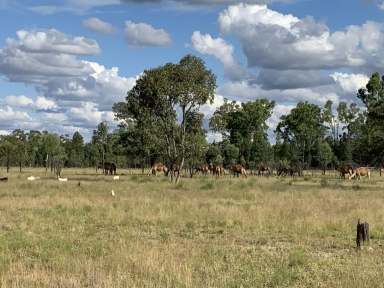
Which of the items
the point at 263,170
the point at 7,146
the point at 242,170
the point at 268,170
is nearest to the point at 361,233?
the point at 242,170

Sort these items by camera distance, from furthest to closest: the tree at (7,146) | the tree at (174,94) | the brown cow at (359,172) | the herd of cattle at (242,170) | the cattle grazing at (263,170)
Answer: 1. the tree at (7,146)
2. the cattle grazing at (263,170)
3. the herd of cattle at (242,170)
4. the brown cow at (359,172)
5. the tree at (174,94)

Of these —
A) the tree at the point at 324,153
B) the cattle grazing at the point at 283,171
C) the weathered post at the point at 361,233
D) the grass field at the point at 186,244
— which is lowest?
the grass field at the point at 186,244

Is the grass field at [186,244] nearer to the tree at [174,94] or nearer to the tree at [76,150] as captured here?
the tree at [174,94]

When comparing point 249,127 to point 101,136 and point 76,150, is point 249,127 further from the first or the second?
point 76,150

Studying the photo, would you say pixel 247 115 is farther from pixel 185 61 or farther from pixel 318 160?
pixel 185 61

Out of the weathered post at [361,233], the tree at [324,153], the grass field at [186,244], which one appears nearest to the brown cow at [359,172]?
the tree at [324,153]

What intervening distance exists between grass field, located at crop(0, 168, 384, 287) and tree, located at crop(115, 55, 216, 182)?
23.5 meters

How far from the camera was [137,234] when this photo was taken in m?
18.2

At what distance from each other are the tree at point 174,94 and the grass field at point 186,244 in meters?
23.5

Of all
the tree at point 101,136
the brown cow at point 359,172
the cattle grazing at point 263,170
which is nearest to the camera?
the brown cow at point 359,172

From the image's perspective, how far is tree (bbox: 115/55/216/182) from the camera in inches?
2009

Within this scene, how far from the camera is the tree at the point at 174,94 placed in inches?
2009

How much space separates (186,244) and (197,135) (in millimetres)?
38755

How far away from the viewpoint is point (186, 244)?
52.4 feet
